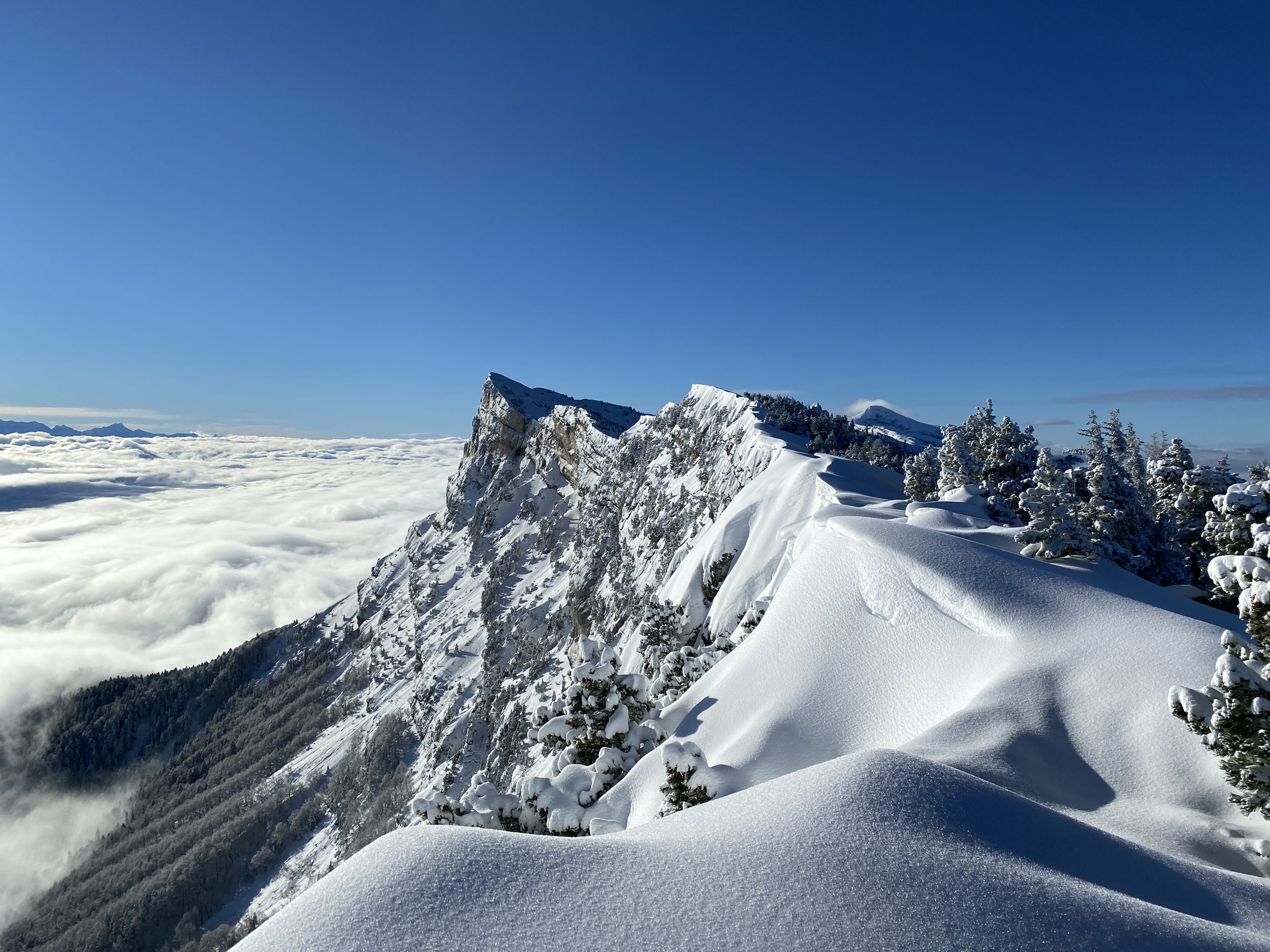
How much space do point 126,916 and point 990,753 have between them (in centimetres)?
13462

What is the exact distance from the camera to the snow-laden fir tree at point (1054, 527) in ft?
86.5

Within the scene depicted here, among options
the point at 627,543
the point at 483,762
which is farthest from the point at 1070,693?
the point at 483,762

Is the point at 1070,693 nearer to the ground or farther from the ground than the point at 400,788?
farther from the ground

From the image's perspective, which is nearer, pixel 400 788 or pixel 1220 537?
pixel 1220 537

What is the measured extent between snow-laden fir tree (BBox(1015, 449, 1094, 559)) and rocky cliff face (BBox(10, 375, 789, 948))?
1570 cm

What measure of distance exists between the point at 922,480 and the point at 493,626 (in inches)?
3239

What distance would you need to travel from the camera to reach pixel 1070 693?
45.4 ft

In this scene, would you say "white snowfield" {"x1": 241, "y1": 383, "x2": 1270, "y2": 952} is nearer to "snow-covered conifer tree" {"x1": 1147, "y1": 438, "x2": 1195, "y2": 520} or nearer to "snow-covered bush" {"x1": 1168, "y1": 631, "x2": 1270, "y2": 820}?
"snow-covered bush" {"x1": 1168, "y1": 631, "x2": 1270, "y2": 820}

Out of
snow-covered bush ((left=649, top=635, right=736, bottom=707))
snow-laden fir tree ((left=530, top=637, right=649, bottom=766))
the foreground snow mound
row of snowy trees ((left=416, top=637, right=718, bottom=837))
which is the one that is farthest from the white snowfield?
snow-covered bush ((left=649, top=635, right=736, bottom=707))

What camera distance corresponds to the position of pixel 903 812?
23.9 ft

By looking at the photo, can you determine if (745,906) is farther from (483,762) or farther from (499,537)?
(499,537)

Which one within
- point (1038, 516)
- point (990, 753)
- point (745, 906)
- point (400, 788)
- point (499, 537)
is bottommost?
point (400, 788)

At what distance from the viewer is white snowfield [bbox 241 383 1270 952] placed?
5496mm

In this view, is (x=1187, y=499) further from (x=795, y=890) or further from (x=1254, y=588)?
(x=795, y=890)
